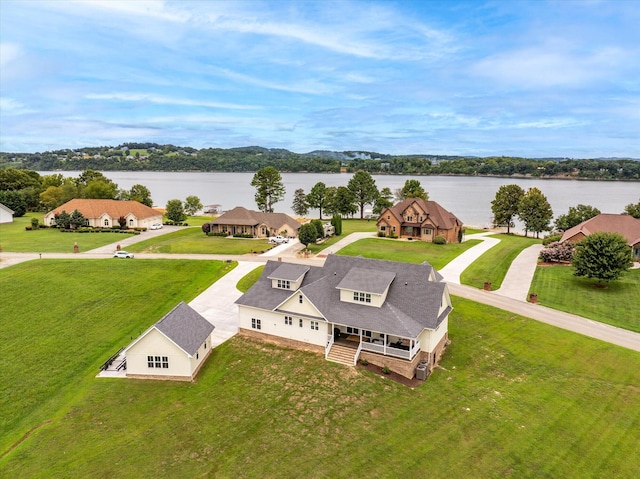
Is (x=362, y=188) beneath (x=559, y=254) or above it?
above

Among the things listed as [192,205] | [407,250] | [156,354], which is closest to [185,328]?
[156,354]

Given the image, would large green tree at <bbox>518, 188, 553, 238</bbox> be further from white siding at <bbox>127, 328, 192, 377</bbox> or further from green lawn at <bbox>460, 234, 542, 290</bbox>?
white siding at <bbox>127, 328, 192, 377</bbox>

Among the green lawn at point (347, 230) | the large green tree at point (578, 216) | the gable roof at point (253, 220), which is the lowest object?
the green lawn at point (347, 230)

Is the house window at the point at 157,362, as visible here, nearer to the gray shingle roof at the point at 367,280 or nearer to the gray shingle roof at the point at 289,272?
the gray shingle roof at the point at 289,272

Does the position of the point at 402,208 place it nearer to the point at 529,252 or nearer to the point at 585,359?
the point at 529,252

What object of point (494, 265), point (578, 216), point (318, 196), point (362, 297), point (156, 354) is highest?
point (318, 196)

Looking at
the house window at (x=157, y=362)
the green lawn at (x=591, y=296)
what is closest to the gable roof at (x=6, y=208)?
the house window at (x=157, y=362)

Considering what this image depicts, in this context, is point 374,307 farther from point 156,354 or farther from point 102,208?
point 102,208
